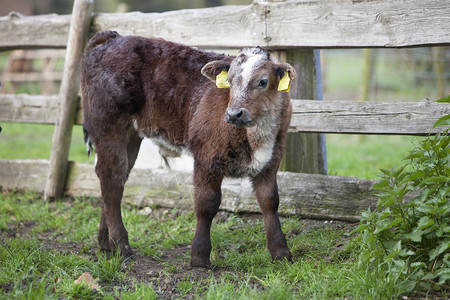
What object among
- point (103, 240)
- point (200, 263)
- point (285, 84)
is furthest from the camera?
point (103, 240)

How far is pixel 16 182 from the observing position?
6.68m

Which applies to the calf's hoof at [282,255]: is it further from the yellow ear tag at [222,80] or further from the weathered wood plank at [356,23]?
the weathered wood plank at [356,23]

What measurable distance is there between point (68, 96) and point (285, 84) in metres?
3.18

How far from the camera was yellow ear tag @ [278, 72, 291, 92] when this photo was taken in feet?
13.3

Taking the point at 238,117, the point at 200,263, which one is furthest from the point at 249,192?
the point at 238,117

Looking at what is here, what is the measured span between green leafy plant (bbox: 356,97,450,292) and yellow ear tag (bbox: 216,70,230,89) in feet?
4.88

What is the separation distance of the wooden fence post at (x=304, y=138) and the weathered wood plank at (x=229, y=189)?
234mm

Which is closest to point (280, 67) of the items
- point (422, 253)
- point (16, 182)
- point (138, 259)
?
point (422, 253)

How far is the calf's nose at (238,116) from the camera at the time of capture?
3.88 metres

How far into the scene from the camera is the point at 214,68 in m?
4.30

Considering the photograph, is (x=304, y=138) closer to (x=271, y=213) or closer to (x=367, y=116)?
(x=367, y=116)

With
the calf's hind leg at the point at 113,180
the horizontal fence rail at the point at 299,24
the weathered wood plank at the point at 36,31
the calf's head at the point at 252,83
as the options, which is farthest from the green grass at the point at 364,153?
the weathered wood plank at the point at 36,31

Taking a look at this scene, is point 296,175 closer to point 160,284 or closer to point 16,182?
point 160,284

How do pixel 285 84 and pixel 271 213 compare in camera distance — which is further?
pixel 271 213
